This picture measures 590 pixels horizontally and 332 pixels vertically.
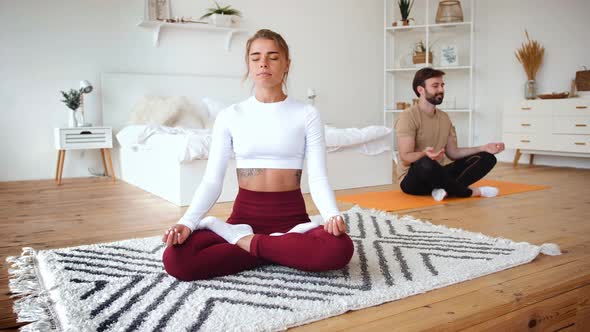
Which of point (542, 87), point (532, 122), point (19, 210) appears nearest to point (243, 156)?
point (19, 210)

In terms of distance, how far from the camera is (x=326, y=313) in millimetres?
1295

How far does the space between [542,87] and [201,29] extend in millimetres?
3592

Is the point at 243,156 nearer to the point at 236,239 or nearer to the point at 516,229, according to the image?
the point at 236,239

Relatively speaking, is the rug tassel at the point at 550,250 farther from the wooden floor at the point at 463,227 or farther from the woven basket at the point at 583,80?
the woven basket at the point at 583,80

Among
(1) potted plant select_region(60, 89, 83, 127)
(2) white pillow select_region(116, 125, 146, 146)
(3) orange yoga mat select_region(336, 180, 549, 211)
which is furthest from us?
(1) potted plant select_region(60, 89, 83, 127)

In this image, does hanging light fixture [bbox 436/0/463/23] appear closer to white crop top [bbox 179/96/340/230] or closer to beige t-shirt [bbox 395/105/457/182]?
beige t-shirt [bbox 395/105/457/182]

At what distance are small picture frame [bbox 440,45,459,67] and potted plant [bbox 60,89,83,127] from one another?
12.9 feet

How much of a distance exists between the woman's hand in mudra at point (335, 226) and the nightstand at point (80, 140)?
10.6 ft

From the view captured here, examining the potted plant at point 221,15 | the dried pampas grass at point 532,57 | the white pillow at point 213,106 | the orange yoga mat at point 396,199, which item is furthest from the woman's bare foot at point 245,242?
the dried pampas grass at point 532,57

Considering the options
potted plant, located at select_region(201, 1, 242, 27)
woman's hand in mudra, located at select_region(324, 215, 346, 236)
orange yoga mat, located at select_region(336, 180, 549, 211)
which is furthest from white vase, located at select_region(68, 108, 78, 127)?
woman's hand in mudra, located at select_region(324, 215, 346, 236)

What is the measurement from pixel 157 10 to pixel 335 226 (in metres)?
3.96

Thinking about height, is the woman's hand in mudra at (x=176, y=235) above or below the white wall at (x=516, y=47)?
below

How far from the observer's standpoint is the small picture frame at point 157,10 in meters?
4.75

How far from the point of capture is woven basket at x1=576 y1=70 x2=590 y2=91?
4868 mm
